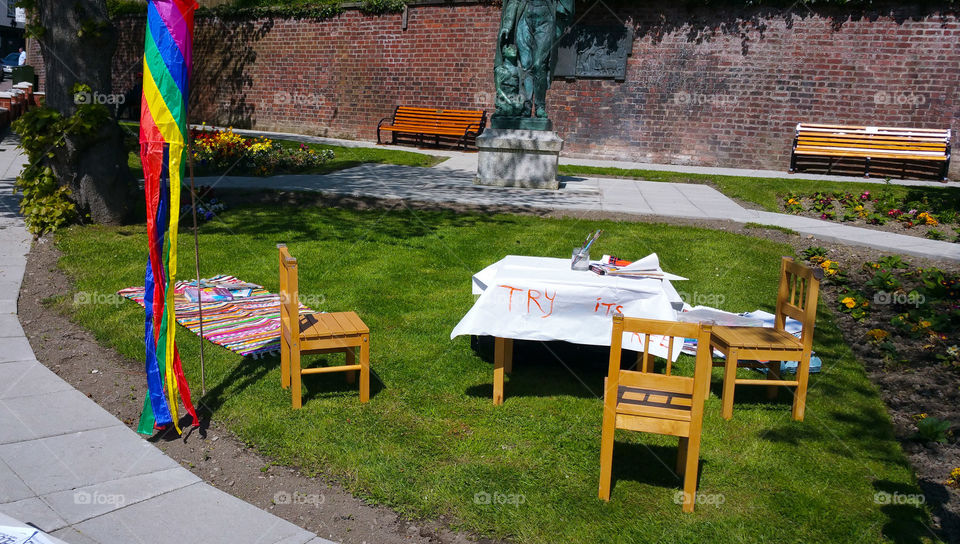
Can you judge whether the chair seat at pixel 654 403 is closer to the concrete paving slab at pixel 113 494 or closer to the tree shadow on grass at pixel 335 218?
the concrete paving slab at pixel 113 494

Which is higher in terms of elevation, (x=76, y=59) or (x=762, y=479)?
(x=76, y=59)

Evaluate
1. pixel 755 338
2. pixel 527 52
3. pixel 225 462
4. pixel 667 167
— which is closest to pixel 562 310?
pixel 755 338

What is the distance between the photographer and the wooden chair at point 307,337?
448 cm

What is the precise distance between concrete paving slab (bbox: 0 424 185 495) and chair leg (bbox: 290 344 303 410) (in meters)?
0.85

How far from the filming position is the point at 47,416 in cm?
443

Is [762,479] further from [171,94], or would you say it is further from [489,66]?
[489,66]

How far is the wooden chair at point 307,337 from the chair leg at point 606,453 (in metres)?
1.65

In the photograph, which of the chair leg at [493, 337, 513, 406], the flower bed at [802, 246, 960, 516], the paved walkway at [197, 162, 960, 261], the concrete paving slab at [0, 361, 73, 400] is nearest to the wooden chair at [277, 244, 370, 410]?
the chair leg at [493, 337, 513, 406]

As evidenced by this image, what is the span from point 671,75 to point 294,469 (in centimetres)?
1610

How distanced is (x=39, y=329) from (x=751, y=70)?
628 inches

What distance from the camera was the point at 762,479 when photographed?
4.03 metres

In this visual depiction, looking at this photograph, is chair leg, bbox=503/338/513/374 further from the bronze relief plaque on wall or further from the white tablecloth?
the bronze relief plaque on wall

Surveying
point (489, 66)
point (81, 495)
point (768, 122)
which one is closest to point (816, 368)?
point (81, 495)

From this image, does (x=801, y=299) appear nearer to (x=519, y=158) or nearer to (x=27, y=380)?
(x=27, y=380)
